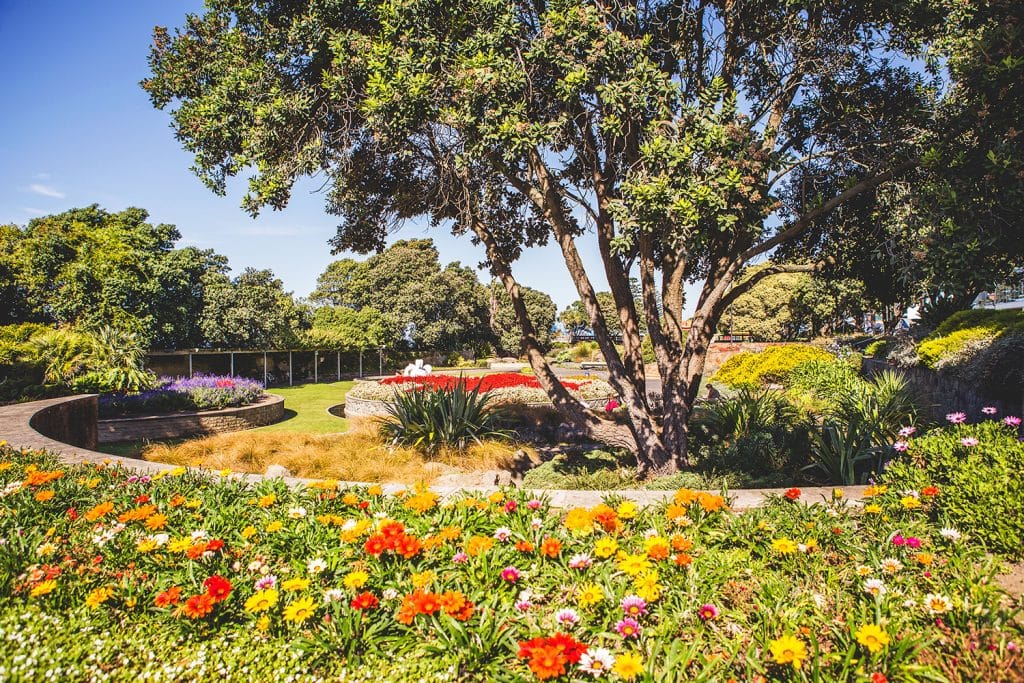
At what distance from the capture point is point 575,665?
5.77ft

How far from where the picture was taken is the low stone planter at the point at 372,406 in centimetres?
1091

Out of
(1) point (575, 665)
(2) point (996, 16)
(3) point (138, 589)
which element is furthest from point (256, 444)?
(2) point (996, 16)

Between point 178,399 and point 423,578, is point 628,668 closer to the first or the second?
point 423,578

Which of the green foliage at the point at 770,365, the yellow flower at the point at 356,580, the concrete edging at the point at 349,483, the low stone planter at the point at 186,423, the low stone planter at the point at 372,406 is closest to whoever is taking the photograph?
the yellow flower at the point at 356,580

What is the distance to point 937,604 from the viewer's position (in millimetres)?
1888

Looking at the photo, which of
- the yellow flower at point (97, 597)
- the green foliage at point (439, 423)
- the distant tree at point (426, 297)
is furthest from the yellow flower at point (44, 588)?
the distant tree at point (426, 297)

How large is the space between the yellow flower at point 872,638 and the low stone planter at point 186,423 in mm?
10771

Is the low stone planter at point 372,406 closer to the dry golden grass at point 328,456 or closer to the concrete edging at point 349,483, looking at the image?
the dry golden grass at point 328,456

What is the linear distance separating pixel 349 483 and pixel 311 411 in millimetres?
11354

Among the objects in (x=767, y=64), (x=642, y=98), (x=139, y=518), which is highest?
(x=767, y=64)

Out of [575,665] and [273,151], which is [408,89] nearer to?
[273,151]

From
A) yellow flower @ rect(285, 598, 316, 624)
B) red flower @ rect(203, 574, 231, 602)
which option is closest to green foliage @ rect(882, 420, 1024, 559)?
yellow flower @ rect(285, 598, 316, 624)

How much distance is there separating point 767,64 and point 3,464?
799cm

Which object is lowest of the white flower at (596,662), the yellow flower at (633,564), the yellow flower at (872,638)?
the white flower at (596,662)
